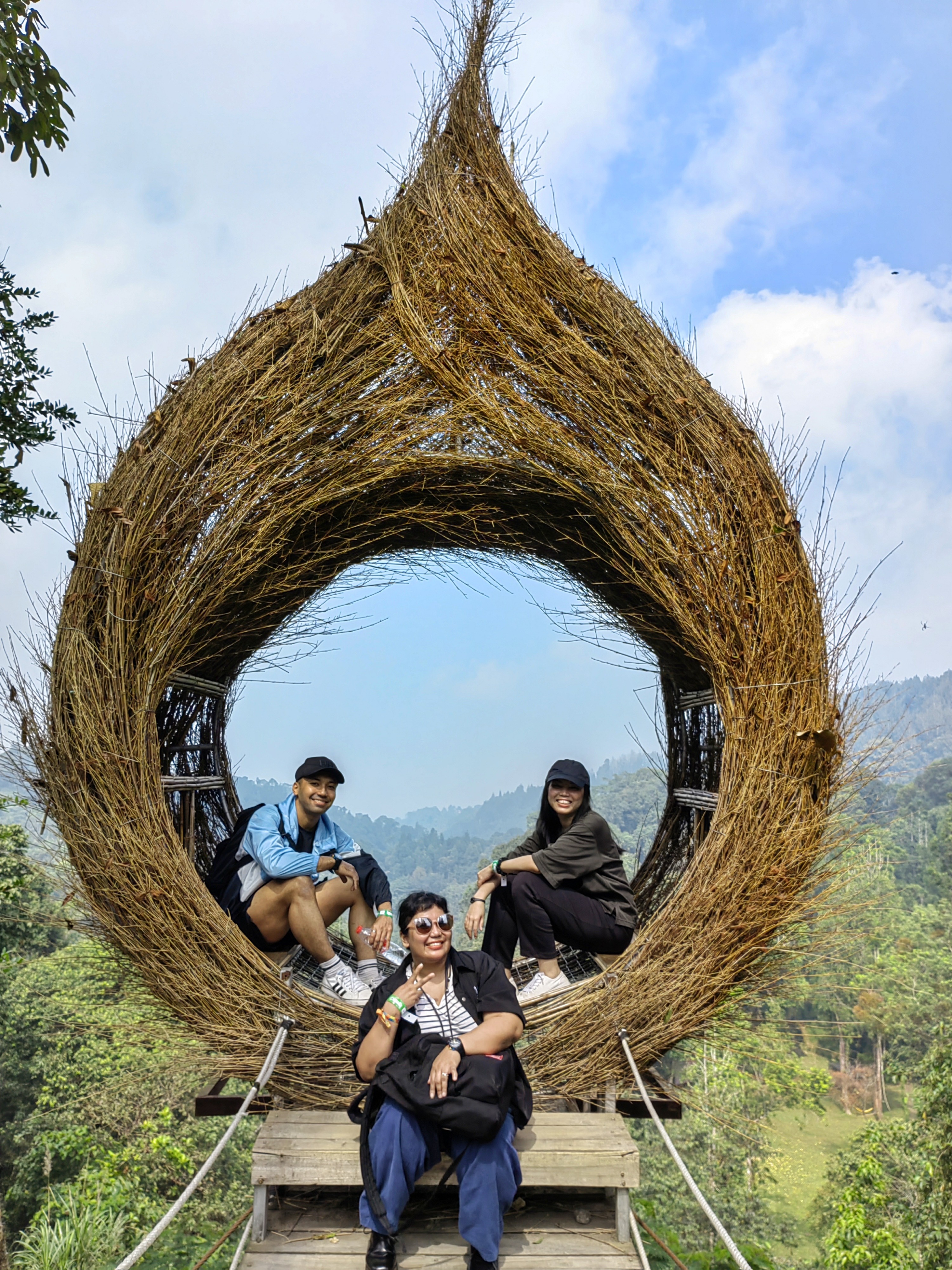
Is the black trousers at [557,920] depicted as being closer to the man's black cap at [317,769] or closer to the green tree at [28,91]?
the man's black cap at [317,769]

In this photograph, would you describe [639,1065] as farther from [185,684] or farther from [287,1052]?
[185,684]

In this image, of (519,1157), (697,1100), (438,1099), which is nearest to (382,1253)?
(438,1099)

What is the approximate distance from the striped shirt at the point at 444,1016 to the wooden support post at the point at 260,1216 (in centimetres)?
68

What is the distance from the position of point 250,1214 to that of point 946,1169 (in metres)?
11.2

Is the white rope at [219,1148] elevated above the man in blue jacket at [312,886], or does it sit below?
below

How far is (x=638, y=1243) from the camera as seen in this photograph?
2.45 m

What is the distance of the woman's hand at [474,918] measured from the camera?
322cm

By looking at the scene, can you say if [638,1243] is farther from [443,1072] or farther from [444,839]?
[444,839]

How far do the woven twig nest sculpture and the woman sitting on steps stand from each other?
24cm

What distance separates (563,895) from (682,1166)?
1.28m

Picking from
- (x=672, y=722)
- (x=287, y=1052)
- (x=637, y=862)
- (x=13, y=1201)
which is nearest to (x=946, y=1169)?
(x=637, y=862)

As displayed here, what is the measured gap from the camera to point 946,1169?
10383 millimetres

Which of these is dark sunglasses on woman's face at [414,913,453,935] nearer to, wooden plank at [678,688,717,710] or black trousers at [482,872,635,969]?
black trousers at [482,872,635,969]

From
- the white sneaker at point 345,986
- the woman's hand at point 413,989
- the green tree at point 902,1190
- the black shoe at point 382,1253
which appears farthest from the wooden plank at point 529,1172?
the green tree at point 902,1190
